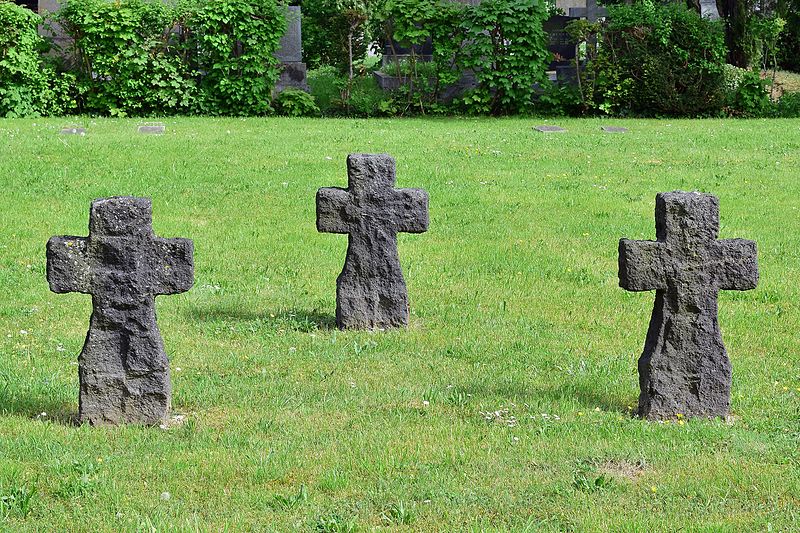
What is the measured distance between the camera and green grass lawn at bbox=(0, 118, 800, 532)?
16.2ft

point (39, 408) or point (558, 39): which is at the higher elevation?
point (558, 39)

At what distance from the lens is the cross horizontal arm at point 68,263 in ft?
18.9

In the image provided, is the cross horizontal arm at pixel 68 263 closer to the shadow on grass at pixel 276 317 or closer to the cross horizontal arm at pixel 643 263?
the shadow on grass at pixel 276 317

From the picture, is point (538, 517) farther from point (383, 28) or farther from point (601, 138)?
point (383, 28)

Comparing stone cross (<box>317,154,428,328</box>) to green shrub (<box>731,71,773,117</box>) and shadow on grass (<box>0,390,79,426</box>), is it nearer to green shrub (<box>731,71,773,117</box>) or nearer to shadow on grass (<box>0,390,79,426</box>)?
shadow on grass (<box>0,390,79,426</box>)

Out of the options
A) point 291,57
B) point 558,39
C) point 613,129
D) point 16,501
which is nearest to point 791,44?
point 558,39

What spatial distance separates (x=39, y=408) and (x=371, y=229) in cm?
255

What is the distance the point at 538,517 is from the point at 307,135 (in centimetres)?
1287

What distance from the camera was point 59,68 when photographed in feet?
65.2

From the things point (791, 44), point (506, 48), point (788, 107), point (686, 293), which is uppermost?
point (791, 44)

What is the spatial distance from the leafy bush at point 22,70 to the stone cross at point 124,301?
46.4ft

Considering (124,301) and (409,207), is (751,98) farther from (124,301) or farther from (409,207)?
(124,301)

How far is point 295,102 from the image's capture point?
20.8 metres

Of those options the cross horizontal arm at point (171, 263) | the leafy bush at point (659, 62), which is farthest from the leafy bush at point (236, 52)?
the cross horizontal arm at point (171, 263)
